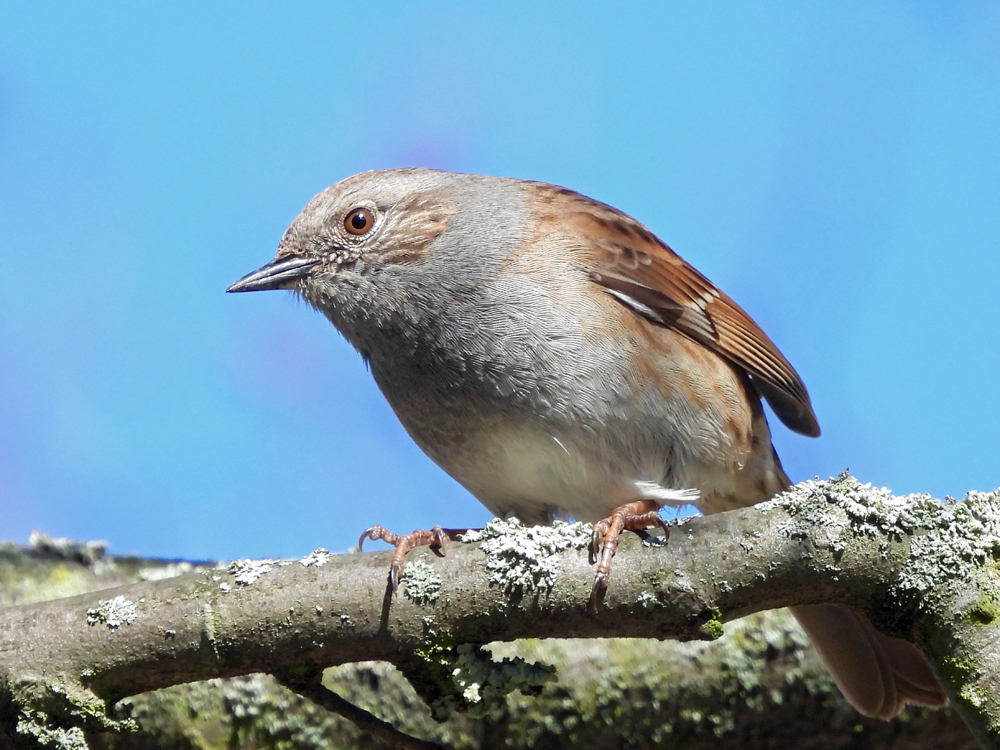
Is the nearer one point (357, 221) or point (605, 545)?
point (605, 545)

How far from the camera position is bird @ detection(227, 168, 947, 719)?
364 centimetres

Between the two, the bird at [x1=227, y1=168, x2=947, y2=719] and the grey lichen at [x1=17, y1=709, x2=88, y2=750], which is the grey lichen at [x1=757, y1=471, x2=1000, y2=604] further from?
the grey lichen at [x1=17, y1=709, x2=88, y2=750]

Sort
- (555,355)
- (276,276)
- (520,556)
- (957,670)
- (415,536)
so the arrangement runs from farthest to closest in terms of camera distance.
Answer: (276,276), (555,355), (415,536), (520,556), (957,670)

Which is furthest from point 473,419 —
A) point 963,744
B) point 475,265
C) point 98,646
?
point 963,744

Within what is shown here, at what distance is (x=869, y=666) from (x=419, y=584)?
1.72m

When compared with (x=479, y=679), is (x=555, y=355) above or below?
above

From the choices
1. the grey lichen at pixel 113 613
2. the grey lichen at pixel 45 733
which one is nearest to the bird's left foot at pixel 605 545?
the grey lichen at pixel 113 613

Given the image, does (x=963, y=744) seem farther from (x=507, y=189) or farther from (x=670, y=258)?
(x=507, y=189)

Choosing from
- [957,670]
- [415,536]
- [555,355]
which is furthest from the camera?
[555,355]

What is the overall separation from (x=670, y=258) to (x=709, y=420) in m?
0.91

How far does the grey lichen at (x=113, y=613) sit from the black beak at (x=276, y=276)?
187 cm

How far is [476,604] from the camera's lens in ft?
8.49

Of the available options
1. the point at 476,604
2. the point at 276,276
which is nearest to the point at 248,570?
the point at 476,604

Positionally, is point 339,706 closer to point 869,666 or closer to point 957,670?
point 957,670
